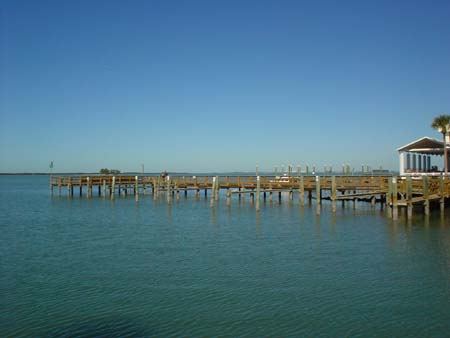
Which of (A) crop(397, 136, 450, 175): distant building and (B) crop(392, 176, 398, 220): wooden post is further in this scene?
(A) crop(397, 136, 450, 175): distant building

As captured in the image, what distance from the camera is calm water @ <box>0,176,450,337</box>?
11.0m

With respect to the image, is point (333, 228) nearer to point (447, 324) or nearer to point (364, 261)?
point (364, 261)

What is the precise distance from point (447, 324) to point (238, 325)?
16.4ft

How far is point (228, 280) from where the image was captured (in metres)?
14.8

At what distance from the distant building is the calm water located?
1400 cm

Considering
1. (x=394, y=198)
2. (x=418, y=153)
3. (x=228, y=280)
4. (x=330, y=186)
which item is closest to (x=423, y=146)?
(x=418, y=153)

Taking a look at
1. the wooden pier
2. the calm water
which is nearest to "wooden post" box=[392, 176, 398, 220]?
the wooden pier

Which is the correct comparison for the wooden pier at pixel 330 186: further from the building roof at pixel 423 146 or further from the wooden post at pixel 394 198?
the building roof at pixel 423 146

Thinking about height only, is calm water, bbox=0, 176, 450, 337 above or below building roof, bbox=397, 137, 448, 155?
below

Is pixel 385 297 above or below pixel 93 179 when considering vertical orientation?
below

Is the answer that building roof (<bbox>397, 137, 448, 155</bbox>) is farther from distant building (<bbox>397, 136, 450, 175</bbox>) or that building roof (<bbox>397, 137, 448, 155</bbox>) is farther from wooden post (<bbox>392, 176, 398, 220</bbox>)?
wooden post (<bbox>392, 176, 398, 220</bbox>)

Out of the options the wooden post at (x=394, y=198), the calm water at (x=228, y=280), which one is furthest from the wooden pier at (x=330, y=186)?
the calm water at (x=228, y=280)

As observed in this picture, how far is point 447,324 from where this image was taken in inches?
432

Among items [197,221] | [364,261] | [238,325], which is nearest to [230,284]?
[238,325]
